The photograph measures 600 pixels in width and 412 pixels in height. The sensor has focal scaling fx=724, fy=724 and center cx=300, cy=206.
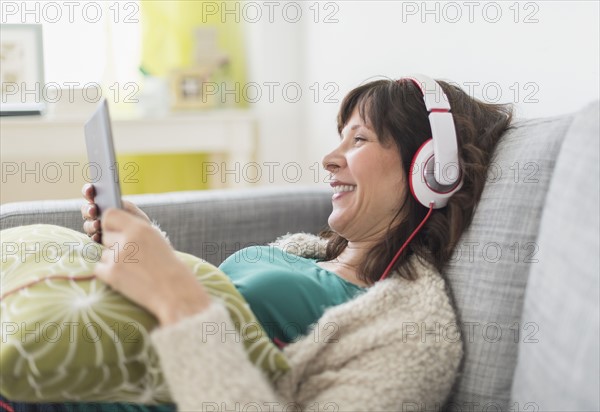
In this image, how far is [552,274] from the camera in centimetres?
91

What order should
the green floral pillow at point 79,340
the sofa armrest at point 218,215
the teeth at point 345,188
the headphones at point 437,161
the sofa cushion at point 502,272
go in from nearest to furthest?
the green floral pillow at point 79,340 → the sofa cushion at point 502,272 → the headphones at point 437,161 → the teeth at point 345,188 → the sofa armrest at point 218,215

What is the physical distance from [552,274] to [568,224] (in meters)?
0.07

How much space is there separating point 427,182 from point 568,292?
0.33 m

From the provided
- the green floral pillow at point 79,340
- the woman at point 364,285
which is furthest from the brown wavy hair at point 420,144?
the green floral pillow at point 79,340

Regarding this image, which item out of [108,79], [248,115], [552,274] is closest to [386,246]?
[552,274]

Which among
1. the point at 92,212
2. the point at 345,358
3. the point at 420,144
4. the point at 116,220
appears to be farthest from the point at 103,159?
the point at 420,144

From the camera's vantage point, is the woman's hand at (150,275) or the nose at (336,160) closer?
the woman's hand at (150,275)

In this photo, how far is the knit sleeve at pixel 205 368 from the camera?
2.72ft

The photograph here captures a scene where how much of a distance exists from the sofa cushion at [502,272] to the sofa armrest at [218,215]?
0.66 meters

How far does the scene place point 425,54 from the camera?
1854mm

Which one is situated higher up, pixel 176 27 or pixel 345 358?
pixel 176 27

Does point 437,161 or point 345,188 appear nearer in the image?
point 437,161

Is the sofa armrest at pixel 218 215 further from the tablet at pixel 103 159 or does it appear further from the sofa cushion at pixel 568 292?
the sofa cushion at pixel 568 292

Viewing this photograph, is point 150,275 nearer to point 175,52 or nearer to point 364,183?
point 364,183
